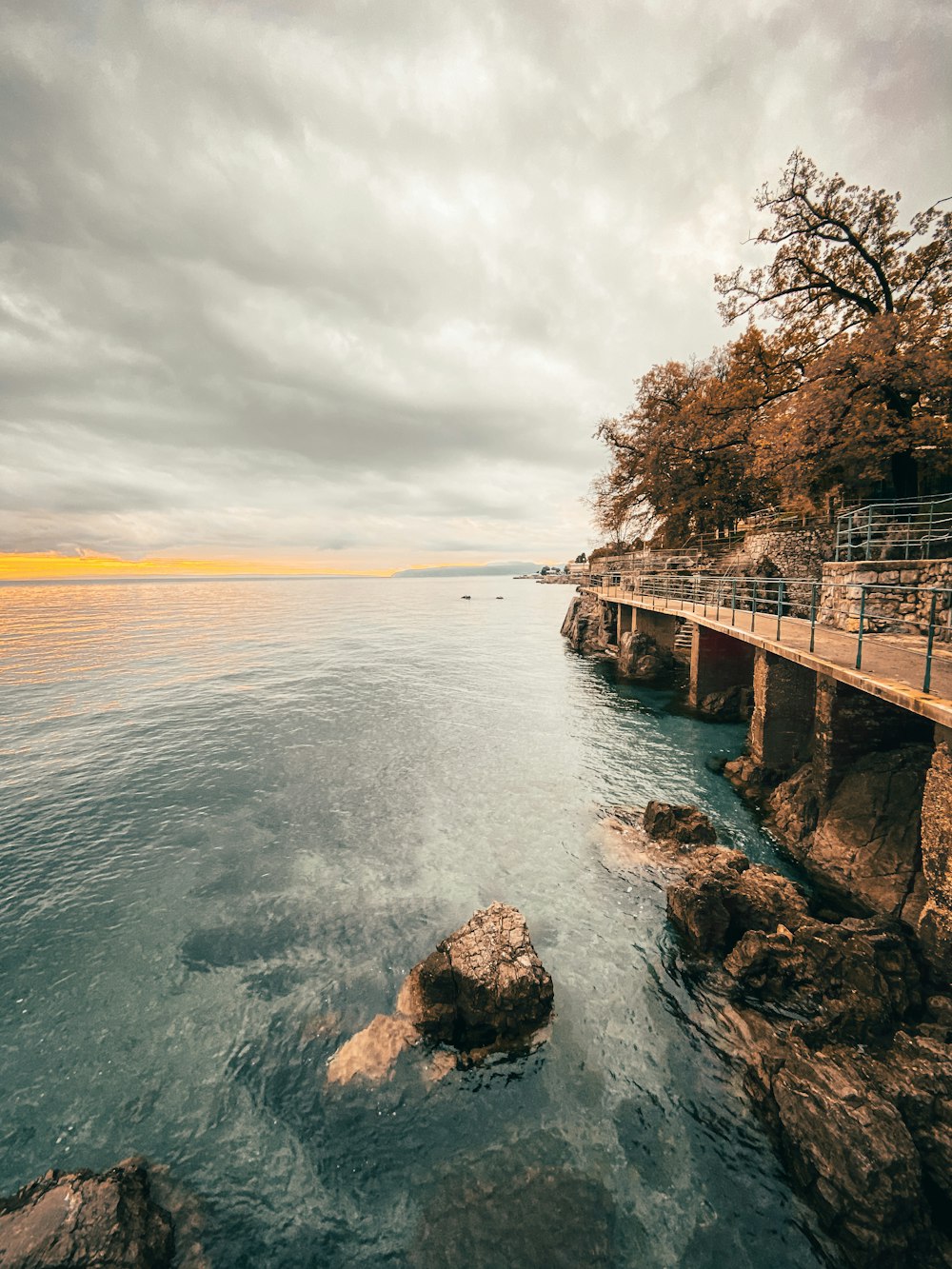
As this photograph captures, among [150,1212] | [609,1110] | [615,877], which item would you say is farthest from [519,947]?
[150,1212]

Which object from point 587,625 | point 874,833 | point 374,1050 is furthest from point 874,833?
point 587,625

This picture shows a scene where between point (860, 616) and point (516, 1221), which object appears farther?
point (860, 616)

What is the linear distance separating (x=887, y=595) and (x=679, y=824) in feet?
29.2

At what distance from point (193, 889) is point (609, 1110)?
29.7 ft

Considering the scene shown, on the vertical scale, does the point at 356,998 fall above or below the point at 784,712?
below

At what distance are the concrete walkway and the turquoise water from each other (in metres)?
4.69

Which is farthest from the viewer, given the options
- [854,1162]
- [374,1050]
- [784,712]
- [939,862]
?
[784,712]

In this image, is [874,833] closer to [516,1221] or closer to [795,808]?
[795,808]

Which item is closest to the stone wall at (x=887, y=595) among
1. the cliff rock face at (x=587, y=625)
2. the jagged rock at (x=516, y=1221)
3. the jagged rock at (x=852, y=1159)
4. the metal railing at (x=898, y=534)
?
the metal railing at (x=898, y=534)

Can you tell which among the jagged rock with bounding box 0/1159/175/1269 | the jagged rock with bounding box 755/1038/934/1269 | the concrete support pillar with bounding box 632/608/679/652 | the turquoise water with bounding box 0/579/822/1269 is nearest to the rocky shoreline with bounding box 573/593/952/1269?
the jagged rock with bounding box 755/1038/934/1269

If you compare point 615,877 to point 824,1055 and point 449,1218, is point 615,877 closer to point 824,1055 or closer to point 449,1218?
point 824,1055

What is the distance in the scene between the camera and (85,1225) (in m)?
4.22

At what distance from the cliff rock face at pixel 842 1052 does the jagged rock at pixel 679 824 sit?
1807 mm

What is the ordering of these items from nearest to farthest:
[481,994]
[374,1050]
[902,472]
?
[374,1050]
[481,994]
[902,472]
